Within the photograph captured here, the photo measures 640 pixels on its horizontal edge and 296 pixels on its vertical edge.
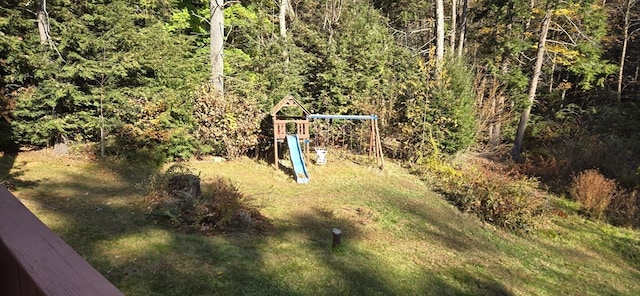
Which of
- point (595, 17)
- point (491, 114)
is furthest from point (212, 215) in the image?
point (595, 17)

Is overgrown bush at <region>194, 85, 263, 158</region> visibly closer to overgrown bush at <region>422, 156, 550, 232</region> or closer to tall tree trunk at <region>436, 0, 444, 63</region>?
overgrown bush at <region>422, 156, 550, 232</region>

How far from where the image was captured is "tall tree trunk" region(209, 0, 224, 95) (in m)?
13.5

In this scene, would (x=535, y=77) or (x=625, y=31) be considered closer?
(x=535, y=77)

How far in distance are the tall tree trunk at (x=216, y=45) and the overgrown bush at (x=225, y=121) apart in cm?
92

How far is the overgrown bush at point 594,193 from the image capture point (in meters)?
10.9

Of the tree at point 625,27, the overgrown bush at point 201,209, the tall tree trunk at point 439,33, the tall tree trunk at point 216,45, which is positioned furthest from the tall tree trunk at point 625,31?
the overgrown bush at point 201,209

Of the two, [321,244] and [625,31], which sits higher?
[625,31]

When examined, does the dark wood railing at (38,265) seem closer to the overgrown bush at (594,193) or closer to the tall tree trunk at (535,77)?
the overgrown bush at (594,193)

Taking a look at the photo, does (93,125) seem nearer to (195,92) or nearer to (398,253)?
(195,92)

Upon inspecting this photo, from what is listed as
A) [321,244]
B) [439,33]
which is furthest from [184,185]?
[439,33]

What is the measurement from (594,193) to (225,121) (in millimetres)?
11197

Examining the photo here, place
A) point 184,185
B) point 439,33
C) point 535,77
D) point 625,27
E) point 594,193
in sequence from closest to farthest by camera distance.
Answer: point 184,185 → point 594,193 → point 439,33 → point 535,77 → point 625,27

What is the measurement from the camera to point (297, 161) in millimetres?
11906

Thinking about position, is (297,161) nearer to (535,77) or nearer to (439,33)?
(439,33)
